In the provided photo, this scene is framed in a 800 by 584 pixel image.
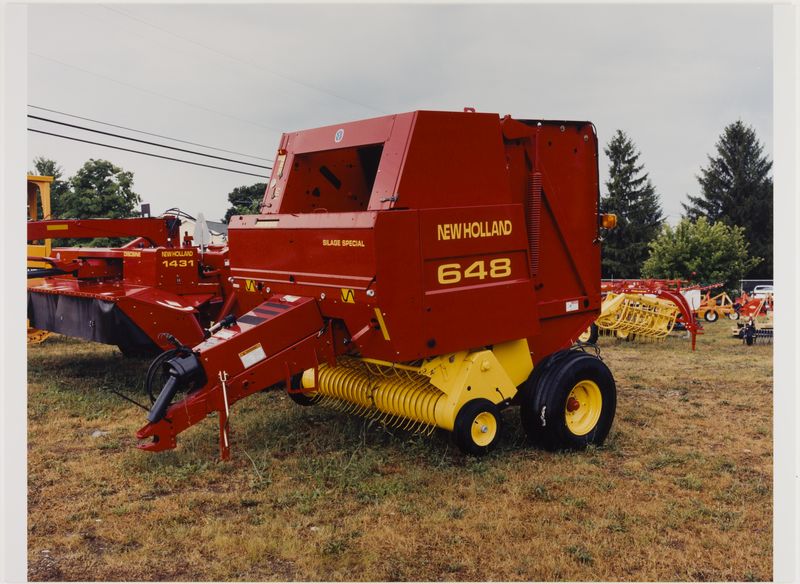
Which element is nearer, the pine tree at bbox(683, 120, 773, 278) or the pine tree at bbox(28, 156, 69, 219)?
the pine tree at bbox(28, 156, 69, 219)

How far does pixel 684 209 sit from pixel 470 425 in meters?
38.6

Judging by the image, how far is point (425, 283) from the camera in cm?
504

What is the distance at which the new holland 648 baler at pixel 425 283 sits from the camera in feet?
16.4

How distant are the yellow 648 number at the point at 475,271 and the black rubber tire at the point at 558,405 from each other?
0.96 meters

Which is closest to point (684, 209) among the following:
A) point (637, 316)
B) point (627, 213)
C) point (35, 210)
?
point (627, 213)

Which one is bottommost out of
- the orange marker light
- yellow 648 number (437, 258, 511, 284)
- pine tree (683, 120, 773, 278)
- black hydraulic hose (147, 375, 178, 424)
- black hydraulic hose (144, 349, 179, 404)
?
black hydraulic hose (147, 375, 178, 424)

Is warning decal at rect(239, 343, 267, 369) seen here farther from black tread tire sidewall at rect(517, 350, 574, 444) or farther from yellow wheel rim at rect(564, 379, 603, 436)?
yellow wheel rim at rect(564, 379, 603, 436)

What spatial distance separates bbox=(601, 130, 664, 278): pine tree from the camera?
42781mm

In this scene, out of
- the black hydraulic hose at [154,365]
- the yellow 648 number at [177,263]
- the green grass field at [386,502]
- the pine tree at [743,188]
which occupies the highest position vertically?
the pine tree at [743,188]

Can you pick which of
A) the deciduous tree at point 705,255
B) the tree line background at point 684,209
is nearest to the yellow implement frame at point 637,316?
the tree line background at point 684,209

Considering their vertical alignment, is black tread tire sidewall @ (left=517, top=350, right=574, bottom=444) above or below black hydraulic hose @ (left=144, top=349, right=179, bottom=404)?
below

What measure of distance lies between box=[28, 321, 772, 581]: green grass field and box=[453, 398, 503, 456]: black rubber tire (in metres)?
0.12

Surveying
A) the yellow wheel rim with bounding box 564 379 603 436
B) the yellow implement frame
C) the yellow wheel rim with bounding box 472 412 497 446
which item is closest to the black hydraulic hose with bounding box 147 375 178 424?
the yellow wheel rim with bounding box 472 412 497 446

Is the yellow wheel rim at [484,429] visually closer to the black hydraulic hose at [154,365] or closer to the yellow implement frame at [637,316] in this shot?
the black hydraulic hose at [154,365]
